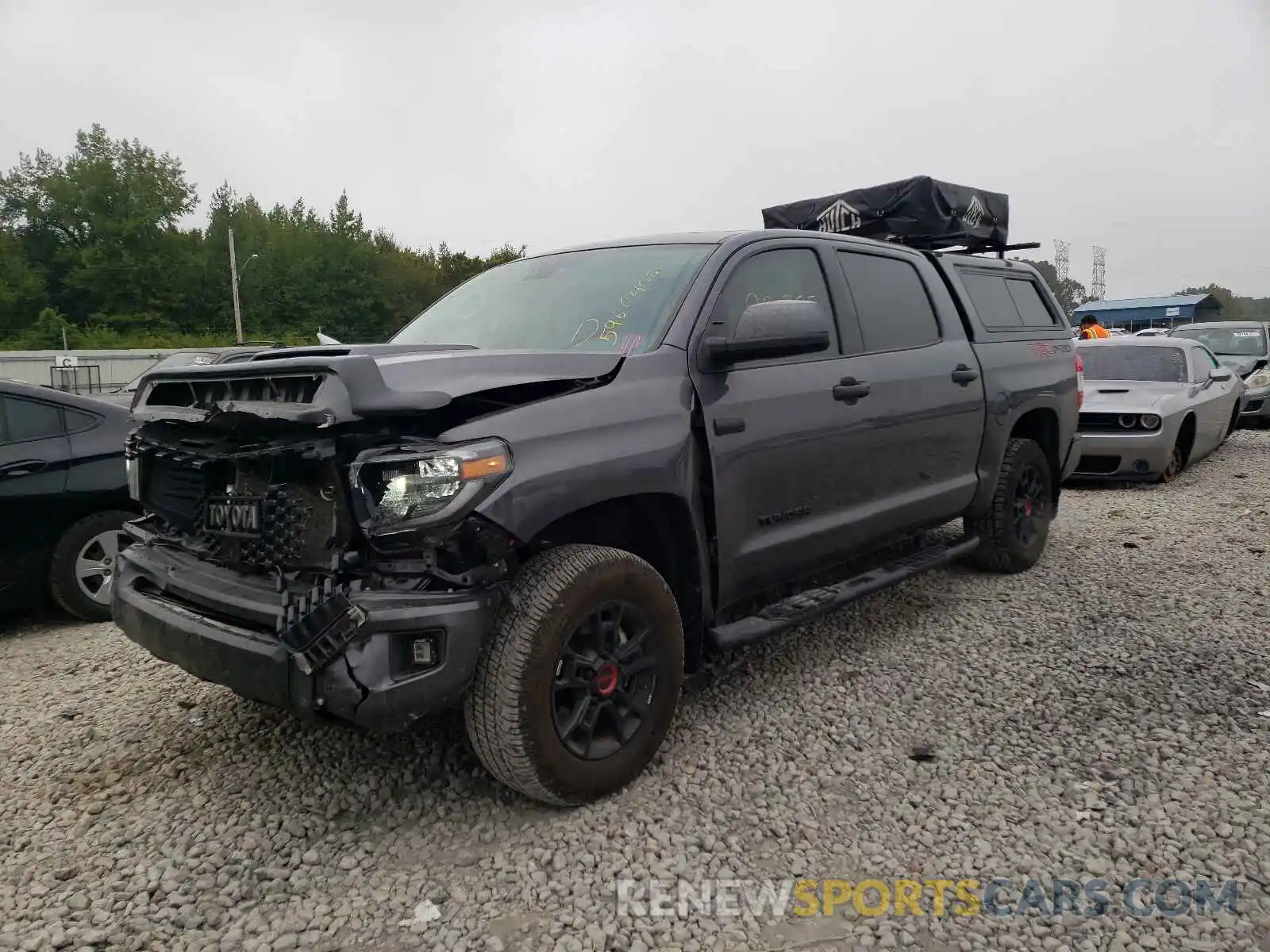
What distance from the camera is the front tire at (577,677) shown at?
2.54 meters

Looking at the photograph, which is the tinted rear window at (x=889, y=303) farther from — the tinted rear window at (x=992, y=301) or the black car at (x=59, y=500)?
the black car at (x=59, y=500)

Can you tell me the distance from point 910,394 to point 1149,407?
18.1ft

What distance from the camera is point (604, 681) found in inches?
111

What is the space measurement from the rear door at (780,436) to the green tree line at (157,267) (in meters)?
46.4

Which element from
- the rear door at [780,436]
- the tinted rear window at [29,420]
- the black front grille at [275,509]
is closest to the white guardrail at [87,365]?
the tinted rear window at [29,420]

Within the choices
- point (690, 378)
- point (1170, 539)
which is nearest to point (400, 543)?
point (690, 378)

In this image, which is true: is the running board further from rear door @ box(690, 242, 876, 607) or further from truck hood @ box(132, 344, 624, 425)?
truck hood @ box(132, 344, 624, 425)

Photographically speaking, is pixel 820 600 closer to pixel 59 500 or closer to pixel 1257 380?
pixel 59 500

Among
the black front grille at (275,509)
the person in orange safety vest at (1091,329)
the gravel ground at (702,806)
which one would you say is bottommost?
the gravel ground at (702,806)

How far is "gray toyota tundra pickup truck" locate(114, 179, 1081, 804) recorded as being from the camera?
2426 millimetres

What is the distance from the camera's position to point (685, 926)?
230 cm

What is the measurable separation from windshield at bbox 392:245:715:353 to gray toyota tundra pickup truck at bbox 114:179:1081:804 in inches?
0.6

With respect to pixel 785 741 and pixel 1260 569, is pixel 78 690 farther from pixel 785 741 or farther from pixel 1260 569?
pixel 1260 569

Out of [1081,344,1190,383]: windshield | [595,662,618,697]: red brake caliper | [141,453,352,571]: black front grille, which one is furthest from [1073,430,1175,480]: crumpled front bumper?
[141,453,352,571]: black front grille
